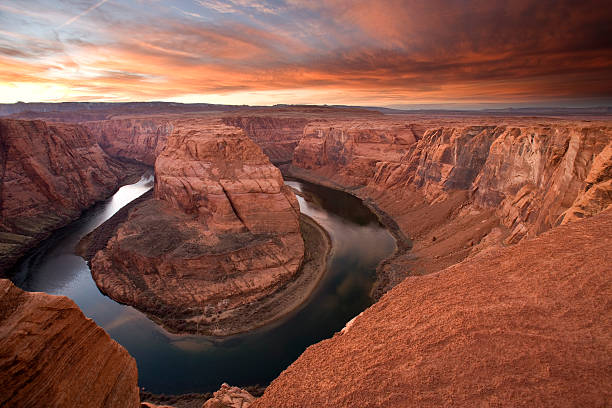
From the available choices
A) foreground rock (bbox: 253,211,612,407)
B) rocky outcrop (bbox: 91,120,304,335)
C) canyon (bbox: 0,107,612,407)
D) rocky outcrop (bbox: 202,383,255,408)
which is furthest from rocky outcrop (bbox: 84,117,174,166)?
foreground rock (bbox: 253,211,612,407)

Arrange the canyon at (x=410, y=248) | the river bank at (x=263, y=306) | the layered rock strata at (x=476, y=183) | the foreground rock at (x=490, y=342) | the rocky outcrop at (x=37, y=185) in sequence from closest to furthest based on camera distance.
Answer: the foreground rock at (x=490, y=342) < the canyon at (x=410, y=248) < the layered rock strata at (x=476, y=183) < the river bank at (x=263, y=306) < the rocky outcrop at (x=37, y=185)

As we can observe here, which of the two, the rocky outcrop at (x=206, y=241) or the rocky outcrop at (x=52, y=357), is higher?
the rocky outcrop at (x=52, y=357)

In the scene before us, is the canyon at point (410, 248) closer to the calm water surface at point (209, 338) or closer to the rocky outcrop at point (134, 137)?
the calm water surface at point (209, 338)

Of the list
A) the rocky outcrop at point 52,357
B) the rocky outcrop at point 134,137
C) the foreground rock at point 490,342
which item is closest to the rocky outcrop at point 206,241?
the rocky outcrop at point 52,357

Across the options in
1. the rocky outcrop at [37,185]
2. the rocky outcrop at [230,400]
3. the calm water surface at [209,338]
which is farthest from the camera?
the rocky outcrop at [37,185]

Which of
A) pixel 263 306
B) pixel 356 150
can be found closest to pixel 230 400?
pixel 263 306

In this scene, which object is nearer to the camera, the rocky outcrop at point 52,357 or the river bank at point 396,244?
the rocky outcrop at point 52,357
